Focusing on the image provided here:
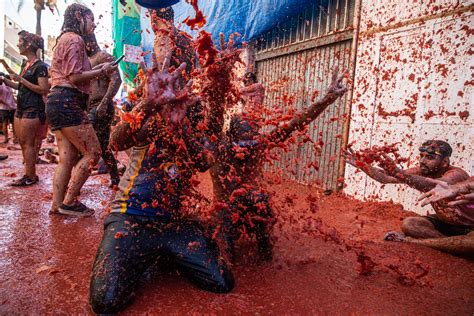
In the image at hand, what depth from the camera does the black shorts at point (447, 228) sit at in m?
3.20

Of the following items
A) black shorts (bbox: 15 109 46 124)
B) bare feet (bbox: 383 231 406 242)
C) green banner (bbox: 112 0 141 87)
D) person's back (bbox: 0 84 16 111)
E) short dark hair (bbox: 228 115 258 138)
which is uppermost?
green banner (bbox: 112 0 141 87)

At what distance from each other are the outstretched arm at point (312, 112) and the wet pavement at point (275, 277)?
0.58 m

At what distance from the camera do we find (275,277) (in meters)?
2.53

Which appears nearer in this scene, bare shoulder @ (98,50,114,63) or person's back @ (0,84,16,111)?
bare shoulder @ (98,50,114,63)

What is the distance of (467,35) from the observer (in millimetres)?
3547

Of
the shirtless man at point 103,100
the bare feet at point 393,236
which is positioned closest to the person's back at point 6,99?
the shirtless man at point 103,100

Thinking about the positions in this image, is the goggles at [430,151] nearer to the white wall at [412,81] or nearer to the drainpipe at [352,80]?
the white wall at [412,81]

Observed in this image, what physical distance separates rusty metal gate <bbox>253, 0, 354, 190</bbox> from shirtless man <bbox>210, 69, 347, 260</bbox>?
1725mm

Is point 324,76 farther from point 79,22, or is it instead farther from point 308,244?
point 79,22

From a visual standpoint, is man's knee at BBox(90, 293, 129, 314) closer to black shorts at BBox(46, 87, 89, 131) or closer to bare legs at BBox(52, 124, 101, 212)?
bare legs at BBox(52, 124, 101, 212)

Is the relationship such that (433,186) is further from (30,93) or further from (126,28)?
(126,28)

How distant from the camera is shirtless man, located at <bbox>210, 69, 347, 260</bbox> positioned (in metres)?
2.71

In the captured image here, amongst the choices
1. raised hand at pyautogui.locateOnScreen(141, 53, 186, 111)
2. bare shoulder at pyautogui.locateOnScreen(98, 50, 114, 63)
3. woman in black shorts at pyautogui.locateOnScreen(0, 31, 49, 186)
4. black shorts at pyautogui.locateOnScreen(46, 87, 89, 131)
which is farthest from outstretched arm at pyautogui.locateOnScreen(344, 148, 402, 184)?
woman in black shorts at pyautogui.locateOnScreen(0, 31, 49, 186)

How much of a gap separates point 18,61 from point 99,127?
3430 centimetres
